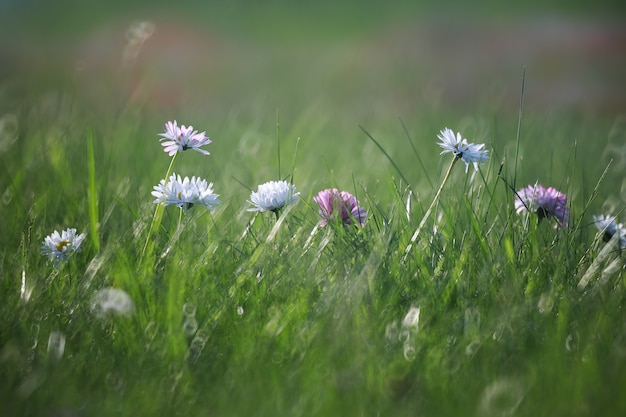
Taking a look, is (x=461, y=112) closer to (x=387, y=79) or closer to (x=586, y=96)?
(x=387, y=79)

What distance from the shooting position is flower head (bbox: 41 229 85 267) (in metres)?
1.58

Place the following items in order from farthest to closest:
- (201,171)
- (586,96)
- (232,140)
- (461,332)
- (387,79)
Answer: (586,96) → (387,79) → (232,140) → (201,171) → (461,332)

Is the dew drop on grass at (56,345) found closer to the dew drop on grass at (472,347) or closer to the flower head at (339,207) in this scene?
the flower head at (339,207)

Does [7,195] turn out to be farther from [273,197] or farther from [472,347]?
[472,347]

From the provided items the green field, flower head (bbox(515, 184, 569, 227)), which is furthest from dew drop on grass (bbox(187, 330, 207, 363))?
flower head (bbox(515, 184, 569, 227))

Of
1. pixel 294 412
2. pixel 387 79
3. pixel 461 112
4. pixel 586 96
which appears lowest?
pixel 294 412

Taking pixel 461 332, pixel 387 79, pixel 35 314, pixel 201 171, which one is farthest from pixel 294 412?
pixel 387 79

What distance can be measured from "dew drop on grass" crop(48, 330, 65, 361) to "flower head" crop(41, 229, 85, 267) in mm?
303

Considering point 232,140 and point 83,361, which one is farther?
point 232,140

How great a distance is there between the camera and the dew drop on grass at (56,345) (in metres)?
1.22

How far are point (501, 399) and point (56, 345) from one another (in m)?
0.80

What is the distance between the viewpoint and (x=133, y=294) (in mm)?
1385

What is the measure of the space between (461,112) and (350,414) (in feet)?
15.3

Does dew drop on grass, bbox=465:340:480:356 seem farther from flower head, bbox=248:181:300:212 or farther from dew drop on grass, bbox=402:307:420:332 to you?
flower head, bbox=248:181:300:212
